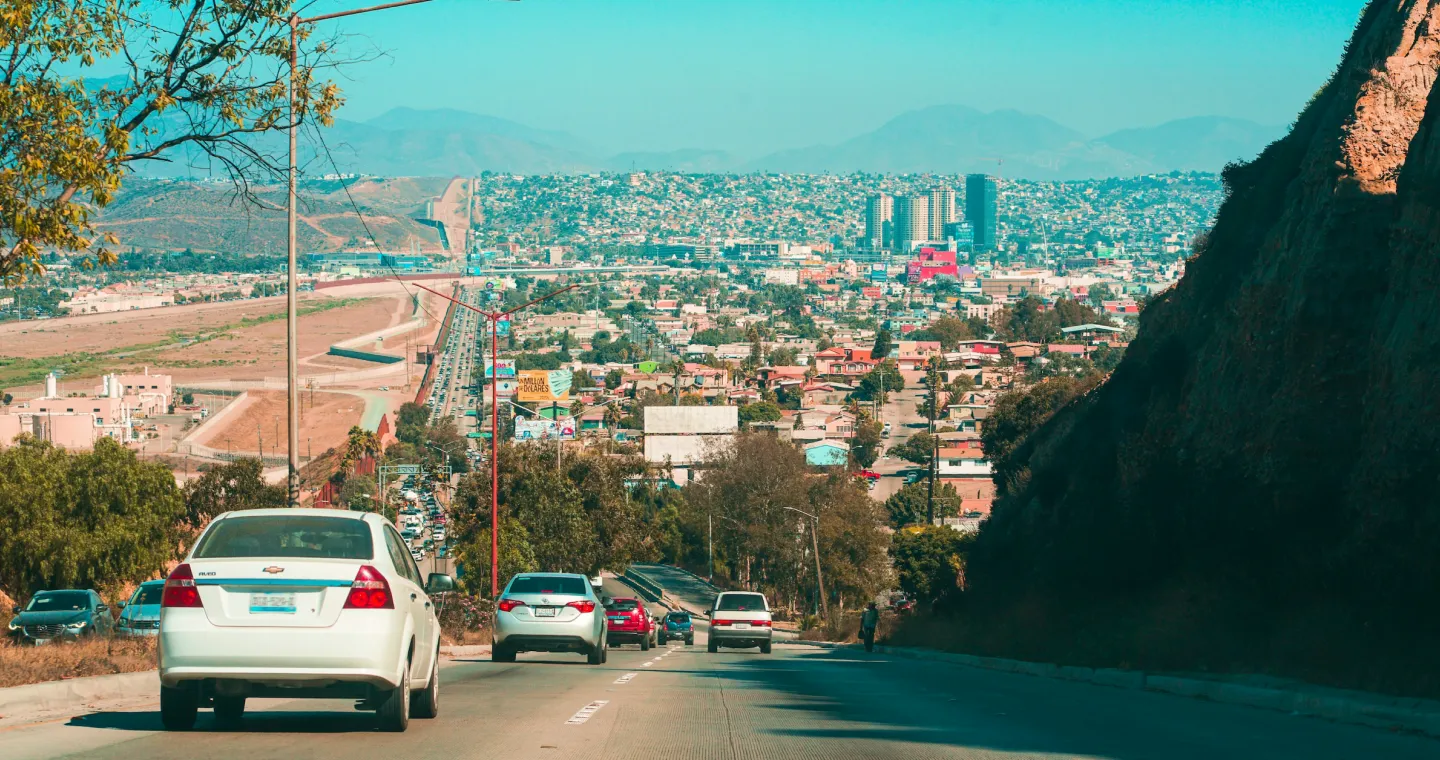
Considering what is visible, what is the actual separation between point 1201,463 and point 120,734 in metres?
18.3

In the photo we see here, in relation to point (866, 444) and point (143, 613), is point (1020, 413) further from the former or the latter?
point (866, 444)

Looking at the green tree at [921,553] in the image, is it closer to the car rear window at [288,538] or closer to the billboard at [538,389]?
the car rear window at [288,538]

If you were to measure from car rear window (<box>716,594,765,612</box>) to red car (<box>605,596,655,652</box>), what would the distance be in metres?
2.18

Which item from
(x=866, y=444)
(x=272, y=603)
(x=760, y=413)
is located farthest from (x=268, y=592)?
(x=760, y=413)

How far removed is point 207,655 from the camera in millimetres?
10914

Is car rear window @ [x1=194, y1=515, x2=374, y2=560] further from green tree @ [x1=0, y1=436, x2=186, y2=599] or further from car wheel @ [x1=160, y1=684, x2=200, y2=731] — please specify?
green tree @ [x1=0, y1=436, x2=186, y2=599]

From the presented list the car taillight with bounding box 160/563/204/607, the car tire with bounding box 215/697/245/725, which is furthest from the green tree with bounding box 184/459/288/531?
the car taillight with bounding box 160/563/204/607

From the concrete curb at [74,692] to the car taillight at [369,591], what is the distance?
3.74 meters

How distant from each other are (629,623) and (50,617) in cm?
1453

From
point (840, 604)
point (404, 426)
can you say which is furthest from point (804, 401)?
point (840, 604)

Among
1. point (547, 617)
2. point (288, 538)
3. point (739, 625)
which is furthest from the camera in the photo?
point (739, 625)

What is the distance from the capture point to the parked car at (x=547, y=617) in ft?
79.1

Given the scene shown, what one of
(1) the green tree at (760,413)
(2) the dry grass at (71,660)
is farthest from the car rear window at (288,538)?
(1) the green tree at (760,413)

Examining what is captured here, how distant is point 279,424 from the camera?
500 feet
